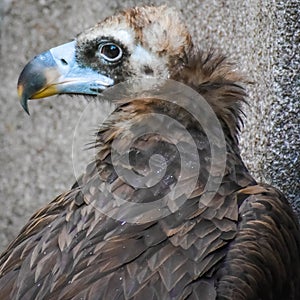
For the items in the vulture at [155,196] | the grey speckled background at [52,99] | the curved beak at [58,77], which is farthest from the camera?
the grey speckled background at [52,99]

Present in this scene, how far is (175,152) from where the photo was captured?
266cm

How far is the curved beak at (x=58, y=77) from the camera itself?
2.86 metres

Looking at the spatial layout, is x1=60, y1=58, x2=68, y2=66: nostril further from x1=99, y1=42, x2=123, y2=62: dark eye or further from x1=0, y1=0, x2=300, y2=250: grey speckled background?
x1=0, y1=0, x2=300, y2=250: grey speckled background

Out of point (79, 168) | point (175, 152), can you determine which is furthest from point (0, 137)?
point (175, 152)

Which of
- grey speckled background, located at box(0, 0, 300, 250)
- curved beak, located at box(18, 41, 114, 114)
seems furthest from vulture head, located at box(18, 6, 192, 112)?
grey speckled background, located at box(0, 0, 300, 250)

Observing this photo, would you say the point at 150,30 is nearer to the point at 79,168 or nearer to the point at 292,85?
the point at 292,85

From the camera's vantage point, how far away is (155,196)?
2564 millimetres

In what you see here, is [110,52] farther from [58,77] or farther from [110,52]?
[58,77]

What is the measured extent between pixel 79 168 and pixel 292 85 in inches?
43.0

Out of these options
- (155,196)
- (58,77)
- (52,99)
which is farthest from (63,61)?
(52,99)

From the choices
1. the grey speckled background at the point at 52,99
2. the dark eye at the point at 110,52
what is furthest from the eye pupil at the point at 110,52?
the grey speckled background at the point at 52,99

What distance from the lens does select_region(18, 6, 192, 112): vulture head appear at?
2883 millimetres

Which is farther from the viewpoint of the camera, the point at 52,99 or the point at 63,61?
the point at 52,99

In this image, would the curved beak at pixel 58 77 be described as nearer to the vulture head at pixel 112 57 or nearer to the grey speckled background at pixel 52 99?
the vulture head at pixel 112 57
